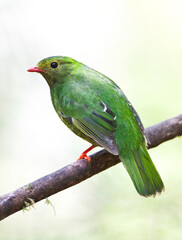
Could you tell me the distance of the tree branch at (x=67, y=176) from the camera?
3348 millimetres

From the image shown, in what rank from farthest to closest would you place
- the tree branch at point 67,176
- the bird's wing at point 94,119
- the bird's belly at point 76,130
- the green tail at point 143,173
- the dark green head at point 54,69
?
1. the dark green head at point 54,69
2. the bird's belly at point 76,130
3. the bird's wing at point 94,119
4. the green tail at point 143,173
5. the tree branch at point 67,176

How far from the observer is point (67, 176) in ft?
11.7

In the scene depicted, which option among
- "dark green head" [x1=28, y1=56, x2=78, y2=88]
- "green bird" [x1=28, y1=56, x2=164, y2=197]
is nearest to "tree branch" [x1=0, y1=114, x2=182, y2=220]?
"green bird" [x1=28, y1=56, x2=164, y2=197]

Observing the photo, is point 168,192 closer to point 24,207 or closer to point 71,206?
point 71,206

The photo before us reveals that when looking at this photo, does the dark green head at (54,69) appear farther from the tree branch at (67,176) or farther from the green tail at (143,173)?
the green tail at (143,173)

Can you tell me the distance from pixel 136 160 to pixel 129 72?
2.99 m

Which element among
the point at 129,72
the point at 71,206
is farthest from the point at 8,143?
the point at 129,72

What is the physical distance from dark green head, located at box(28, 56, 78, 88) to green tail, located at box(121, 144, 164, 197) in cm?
115

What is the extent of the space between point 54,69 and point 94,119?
2.61 feet

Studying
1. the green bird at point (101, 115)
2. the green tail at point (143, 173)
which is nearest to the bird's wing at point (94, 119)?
the green bird at point (101, 115)

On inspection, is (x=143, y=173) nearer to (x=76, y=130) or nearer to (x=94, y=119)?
(x=94, y=119)

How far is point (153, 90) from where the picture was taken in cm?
653

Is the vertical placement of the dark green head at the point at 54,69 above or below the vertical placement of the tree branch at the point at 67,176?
above

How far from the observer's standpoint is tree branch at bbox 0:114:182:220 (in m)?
3.35
